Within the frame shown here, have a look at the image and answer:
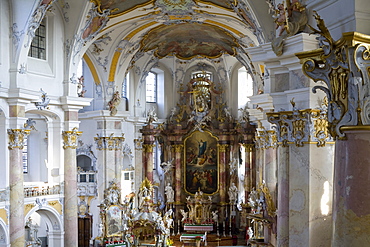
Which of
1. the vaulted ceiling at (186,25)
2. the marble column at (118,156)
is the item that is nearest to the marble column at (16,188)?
the vaulted ceiling at (186,25)

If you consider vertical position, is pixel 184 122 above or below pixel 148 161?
above

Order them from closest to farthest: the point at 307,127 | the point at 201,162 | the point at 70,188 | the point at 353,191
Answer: the point at 353,191
the point at 307,127
the point at 70,188
the point at 201,162

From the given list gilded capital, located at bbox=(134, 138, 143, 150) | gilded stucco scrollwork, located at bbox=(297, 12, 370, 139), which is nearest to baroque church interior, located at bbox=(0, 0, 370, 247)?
gilded stucco scrollwork, located at bbox=(297, 12, 370, 139)

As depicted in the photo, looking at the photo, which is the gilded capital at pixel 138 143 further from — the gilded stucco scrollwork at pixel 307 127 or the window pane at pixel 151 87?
the gilded stucco scrollwork at pixel 307 127

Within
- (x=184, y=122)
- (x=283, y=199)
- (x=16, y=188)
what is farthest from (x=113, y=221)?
(x=283, y=199)

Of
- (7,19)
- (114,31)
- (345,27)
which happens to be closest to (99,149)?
(114,31)

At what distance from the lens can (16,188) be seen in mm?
17516

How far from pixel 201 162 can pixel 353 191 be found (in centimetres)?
2826

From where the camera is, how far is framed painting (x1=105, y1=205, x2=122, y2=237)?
78.2 feet

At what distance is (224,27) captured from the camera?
24.0 m

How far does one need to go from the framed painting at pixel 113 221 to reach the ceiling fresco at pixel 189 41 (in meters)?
8.74

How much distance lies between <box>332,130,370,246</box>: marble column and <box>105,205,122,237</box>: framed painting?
20.1m

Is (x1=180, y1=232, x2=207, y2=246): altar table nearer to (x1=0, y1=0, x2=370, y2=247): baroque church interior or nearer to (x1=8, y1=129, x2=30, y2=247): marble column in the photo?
(x1=0, y1=0, x2=370, y2=247): baroque church interior

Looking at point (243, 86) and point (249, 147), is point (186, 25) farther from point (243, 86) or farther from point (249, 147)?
point (249, 147)
